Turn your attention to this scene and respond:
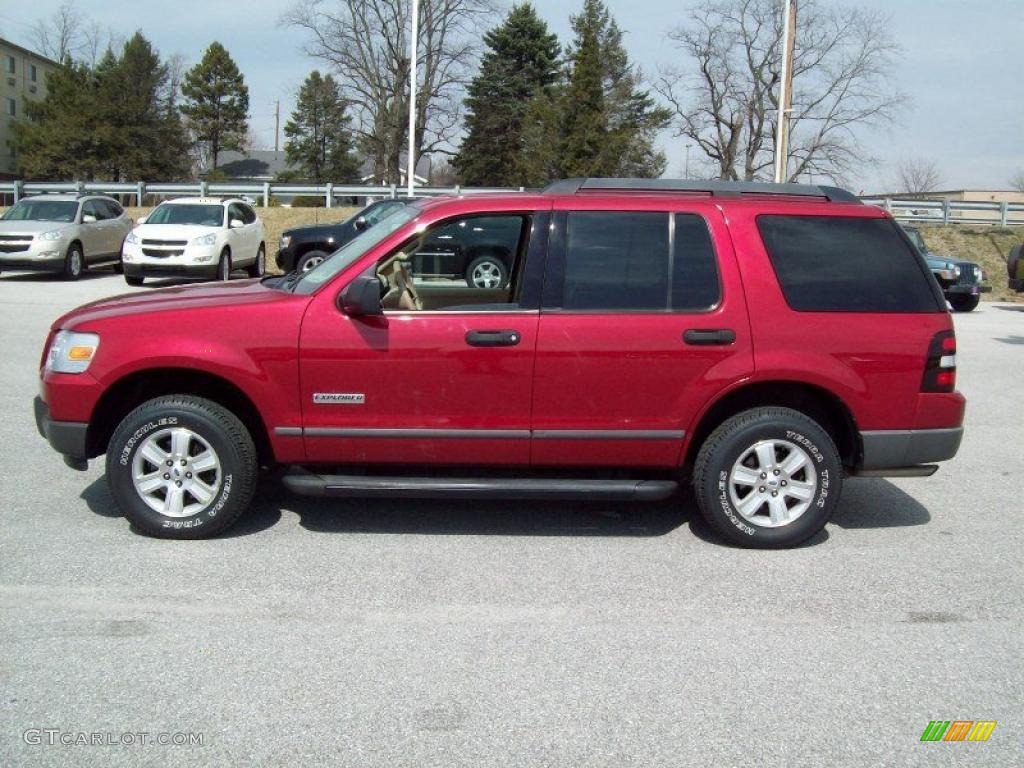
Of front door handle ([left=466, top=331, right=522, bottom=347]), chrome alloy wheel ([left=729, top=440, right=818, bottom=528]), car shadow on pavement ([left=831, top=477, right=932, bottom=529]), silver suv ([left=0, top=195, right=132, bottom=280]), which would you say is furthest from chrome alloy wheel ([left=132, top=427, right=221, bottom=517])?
silver suv ([left=0, top=195, right=132, bottom=280])

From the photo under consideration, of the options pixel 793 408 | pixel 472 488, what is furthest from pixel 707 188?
pixel 472 488

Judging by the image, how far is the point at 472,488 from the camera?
522 centimetres

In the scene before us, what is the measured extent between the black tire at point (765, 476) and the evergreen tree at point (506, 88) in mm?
49366

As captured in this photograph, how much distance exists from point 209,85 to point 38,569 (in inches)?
2651

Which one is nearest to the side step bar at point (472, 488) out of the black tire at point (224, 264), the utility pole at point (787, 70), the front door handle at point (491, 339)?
the front door handle at point (491, 339)

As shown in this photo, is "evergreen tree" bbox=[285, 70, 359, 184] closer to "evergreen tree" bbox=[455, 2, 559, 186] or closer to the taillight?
"evergreen tree" bbox=[455, 2, 559, 186]

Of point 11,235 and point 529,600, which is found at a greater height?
point 11,235

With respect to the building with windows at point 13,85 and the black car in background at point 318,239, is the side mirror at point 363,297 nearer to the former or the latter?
the black car in background at point 318,239

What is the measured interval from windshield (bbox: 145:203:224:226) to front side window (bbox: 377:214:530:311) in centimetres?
1349

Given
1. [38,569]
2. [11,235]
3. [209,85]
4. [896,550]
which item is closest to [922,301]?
[896,550]

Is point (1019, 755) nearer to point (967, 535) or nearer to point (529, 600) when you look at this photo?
point (529, 600)

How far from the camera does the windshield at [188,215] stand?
19.5 meters

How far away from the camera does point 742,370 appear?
5.20m

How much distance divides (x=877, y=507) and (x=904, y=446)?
3.53 feet
